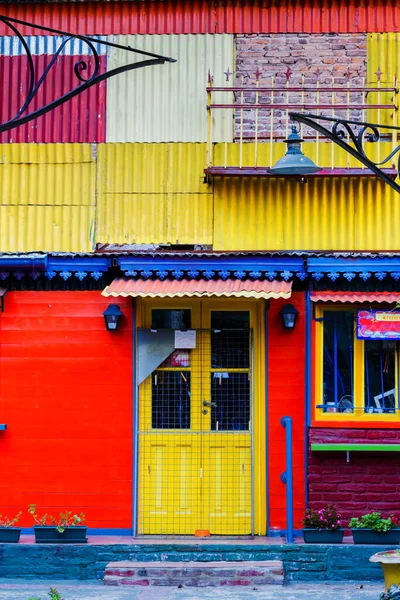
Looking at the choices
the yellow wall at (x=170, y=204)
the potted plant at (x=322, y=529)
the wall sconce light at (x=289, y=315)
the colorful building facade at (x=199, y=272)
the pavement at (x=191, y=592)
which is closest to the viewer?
the pavement at (x=191, y=592)

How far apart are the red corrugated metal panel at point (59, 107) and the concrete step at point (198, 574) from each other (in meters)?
5.35

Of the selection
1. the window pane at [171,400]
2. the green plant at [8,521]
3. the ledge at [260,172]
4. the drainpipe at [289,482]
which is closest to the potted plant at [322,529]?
the drainpipe at [289,482]

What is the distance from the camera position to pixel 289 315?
1255 cm

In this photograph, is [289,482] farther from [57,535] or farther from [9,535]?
[9,535]

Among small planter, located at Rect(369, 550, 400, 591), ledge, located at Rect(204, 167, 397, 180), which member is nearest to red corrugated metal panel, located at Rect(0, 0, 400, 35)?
ledge, located at Rect(204, 167, 397, 180)

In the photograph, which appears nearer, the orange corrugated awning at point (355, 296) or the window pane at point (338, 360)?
the orange corrugated awning at point (355, 296)

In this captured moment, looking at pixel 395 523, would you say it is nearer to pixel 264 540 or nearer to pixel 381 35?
pixel 264 540

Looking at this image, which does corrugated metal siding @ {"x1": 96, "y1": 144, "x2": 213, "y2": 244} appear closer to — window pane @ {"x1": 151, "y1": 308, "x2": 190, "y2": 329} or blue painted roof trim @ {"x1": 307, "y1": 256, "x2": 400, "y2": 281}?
window pane @ {"x1": 151, "y1": 308, "x2": 190, "y2": 329}

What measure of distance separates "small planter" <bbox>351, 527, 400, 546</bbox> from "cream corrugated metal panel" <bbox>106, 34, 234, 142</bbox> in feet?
16.6

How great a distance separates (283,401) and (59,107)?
15.4 feet

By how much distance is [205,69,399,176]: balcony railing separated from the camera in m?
13.0

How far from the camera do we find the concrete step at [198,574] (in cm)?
1151

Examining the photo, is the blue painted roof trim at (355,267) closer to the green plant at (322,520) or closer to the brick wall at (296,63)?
the brick wall at (296,63)

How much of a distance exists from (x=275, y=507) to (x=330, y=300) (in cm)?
261
